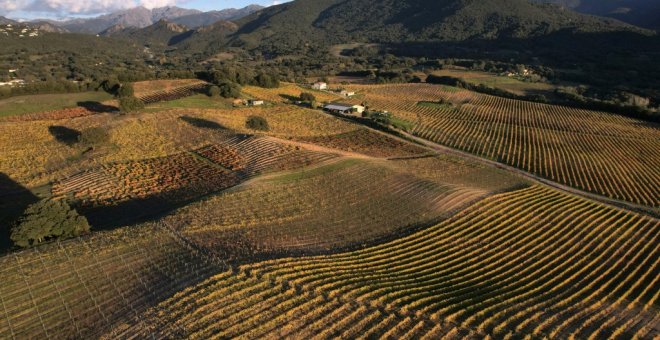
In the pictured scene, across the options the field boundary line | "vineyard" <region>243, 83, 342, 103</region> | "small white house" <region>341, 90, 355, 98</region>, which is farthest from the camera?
"small white house" <region>341, 90, 355, 98</region>

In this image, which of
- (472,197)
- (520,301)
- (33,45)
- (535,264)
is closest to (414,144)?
(472,197)

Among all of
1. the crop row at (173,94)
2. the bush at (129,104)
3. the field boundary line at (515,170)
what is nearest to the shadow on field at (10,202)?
the bush at (129,104)

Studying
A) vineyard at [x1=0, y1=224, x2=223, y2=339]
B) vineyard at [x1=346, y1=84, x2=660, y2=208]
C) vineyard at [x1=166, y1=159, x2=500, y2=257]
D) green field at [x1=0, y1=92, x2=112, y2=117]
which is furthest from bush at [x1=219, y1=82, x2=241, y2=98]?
vineyard at [x1=0, y1=224, x2=223, y2=339]

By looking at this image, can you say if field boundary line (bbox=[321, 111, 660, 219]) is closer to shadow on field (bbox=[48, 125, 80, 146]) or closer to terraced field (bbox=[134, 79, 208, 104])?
terraced field (bbox=[134, 79, 208, 104])

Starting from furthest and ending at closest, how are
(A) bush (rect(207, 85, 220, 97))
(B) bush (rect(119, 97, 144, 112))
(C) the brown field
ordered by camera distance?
(A) bush (rect(207, 85, 220, 97)), (B) bush (rect(119, 97, 144, 112)), (C) the brown field

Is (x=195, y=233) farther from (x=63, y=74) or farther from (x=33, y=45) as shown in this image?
(x=33, y=45)

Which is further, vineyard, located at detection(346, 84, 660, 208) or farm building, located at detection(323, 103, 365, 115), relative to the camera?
farm building, located at detection(323, 103, 365, 115)

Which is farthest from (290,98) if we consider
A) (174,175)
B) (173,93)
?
(174,175)
